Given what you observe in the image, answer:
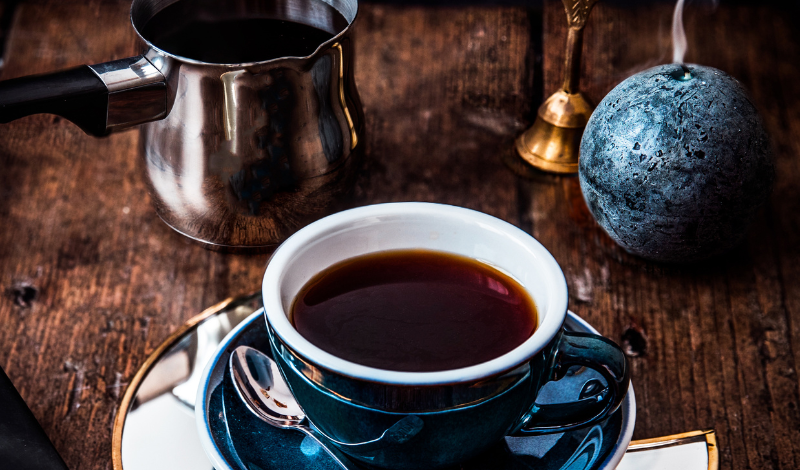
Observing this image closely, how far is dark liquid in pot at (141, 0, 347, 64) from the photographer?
2.10ft

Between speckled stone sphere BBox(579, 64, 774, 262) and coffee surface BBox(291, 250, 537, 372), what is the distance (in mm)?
200

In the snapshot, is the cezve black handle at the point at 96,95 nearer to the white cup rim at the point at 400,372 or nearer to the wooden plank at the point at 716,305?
the white cup rim at the point at 400,372

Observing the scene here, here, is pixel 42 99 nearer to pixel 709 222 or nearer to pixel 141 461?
pixel 141 461

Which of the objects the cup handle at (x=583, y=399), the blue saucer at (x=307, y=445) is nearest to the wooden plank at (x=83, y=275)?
the blue saucer at (x=307, y=445)

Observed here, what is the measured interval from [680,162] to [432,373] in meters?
0.32

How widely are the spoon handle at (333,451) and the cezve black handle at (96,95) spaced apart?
0.28m

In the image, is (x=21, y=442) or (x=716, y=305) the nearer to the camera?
(x=21, y=442)

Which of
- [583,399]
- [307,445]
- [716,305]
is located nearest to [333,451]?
[307,445]

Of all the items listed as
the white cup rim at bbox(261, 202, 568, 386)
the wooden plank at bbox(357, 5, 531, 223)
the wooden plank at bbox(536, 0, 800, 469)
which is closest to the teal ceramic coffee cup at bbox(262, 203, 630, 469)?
the white cup rim at bbox(261, 202, 568, 386)

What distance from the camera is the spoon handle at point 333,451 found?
1.44 feet

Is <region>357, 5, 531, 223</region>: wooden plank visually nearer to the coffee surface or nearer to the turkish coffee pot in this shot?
the turkish coffee pot

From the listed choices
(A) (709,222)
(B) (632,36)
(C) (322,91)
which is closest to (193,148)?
(C) (322,91)

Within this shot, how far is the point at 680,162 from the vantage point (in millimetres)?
582

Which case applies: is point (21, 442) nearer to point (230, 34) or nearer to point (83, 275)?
point (83, 275)
